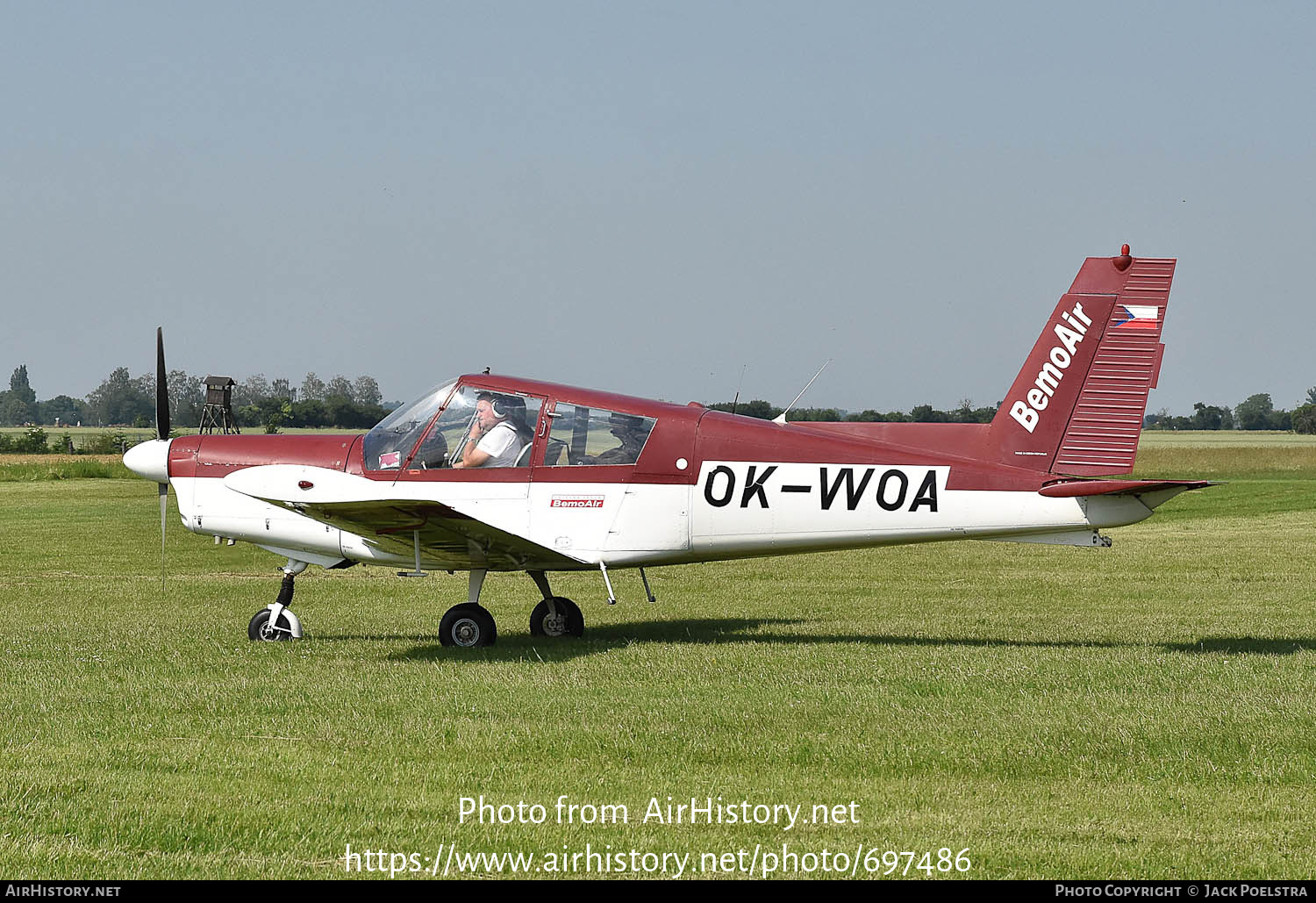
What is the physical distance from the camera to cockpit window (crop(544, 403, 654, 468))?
34.0ft

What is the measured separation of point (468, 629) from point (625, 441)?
1902 millimetres

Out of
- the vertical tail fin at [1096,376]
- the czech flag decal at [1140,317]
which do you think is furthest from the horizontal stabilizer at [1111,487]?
the czech flag decal at [1140,317]

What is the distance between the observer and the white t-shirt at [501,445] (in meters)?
10.5

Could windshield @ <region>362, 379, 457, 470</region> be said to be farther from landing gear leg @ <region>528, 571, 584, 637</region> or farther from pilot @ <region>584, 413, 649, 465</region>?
landing gear leg @ <region>528, 571, 584, 637</region>

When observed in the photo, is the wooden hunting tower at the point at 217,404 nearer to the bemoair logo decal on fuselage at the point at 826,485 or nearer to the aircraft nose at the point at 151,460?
the aircraft nose at the point at 151,460

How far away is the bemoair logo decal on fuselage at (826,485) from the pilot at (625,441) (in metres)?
0.57

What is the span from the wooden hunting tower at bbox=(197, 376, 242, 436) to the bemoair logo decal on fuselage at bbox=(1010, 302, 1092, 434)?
10.6 metres

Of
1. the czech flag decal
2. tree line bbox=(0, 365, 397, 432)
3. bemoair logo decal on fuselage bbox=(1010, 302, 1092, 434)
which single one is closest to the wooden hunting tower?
tree line bbox=(0, 365, 397, 432)

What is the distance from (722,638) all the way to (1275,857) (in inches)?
254

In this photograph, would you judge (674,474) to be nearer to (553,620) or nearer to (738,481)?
(738,481)

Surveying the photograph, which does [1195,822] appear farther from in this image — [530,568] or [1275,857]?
[530,568]

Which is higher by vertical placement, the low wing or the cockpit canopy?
the cockpit canopy

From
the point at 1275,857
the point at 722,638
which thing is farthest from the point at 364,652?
the point at 1275,857

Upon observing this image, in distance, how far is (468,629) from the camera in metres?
10.4
